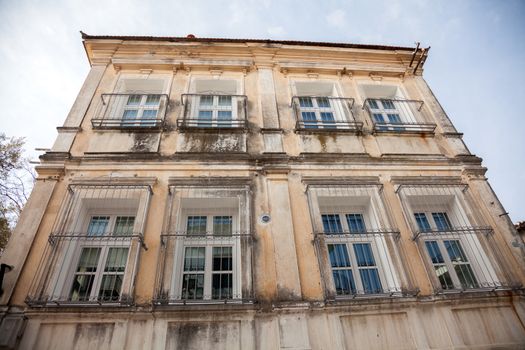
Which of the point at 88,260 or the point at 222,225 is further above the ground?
the point at 222,225

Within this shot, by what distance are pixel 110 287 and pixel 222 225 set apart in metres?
2.33

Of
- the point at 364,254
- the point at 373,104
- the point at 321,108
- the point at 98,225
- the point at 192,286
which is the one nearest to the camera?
the point at 192,286

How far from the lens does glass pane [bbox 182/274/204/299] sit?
5.52 m

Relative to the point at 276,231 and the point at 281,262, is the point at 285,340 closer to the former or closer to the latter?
the point at 281,262

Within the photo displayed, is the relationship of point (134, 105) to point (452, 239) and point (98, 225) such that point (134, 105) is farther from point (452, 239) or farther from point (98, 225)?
point (452, 239)

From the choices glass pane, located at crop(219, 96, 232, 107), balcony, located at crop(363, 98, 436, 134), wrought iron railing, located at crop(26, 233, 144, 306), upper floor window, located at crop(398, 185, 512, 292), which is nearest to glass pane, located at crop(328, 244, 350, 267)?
upper floor window, located at crop(398, 185, 512, 292)

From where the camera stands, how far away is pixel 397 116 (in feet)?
29.1

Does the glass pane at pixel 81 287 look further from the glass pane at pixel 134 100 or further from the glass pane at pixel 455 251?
the glass pane at pixel 455 251

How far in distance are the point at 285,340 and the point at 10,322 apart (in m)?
4.30

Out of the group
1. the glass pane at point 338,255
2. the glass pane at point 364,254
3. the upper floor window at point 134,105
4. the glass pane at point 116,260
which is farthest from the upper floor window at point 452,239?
the upper floor window at point 134,105

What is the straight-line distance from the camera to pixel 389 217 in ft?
20.9

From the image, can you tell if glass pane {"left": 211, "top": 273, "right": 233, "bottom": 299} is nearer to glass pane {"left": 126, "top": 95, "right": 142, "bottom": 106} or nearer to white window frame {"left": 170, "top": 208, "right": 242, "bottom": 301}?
white window frame {"left": 170, "top": 208, "right": 242, "bottom": 301}

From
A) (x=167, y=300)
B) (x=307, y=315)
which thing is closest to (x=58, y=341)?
(x=167, y=300)

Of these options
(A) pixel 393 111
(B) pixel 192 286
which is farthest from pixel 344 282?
(A) pixel 393 111
